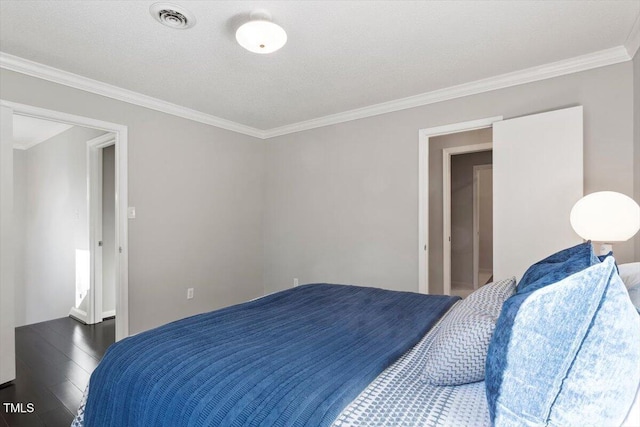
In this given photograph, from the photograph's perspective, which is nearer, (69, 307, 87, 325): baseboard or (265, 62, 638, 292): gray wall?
(265, 62, 638, 292): gray wall

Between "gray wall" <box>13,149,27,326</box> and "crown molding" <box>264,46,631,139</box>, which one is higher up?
"crown molding" <box>264,46,631,139</box>

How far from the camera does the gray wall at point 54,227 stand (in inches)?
157

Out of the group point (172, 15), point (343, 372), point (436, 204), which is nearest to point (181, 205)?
point (172, 15)

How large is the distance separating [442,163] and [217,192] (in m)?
2.98

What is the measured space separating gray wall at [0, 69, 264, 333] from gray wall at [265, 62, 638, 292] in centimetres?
39

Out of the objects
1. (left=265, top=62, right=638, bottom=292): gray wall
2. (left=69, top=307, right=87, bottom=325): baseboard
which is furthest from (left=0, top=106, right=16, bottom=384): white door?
(left=265, top=62, right=638, bottom=292): gray wall

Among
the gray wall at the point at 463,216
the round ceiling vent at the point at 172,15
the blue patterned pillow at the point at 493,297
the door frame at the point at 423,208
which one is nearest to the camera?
the blue patterned pillow at the point at 493,297

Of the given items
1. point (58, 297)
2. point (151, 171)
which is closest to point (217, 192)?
point (151, 171)

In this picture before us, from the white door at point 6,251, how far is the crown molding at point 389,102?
0.42 metres

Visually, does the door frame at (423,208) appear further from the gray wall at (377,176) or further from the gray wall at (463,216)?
the gray wall at (463,216)

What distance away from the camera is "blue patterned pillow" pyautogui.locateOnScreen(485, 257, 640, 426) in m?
0.69

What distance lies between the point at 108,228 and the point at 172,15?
304 cm

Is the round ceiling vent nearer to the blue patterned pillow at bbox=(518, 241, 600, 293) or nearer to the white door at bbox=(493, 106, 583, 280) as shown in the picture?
the blue patterned pillow at bbox=(518, 241, 600, 293)

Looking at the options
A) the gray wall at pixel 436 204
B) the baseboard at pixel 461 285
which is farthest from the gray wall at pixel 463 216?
the gray wall at pixel 436 204
